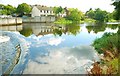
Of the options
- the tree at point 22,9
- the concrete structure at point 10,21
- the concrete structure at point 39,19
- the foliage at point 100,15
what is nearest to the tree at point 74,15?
the foliage at point 100,15

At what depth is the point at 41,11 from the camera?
243 feet

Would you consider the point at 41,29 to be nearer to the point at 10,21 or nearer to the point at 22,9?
the point at 10,21

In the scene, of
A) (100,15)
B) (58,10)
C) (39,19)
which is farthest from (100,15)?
(39,19)

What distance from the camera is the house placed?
231 feet

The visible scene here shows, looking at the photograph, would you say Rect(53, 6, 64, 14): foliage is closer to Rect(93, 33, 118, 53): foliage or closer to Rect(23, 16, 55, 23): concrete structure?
Rect(23, 16, 55, 23): concrete structure

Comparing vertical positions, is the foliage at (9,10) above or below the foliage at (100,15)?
above

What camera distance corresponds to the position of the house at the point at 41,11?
70.4m

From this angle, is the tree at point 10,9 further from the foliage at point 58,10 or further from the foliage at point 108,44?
the foliage at point 108,44

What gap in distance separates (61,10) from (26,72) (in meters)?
62.6

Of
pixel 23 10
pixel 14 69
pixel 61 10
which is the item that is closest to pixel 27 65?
pixel 14 69

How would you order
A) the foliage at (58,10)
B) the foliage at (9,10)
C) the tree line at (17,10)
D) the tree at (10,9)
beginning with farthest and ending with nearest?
1. the foliage at (58,10)
2. the tree at (10,9)
3. the foliage at (9,10)
4. the tree line at (17,10)

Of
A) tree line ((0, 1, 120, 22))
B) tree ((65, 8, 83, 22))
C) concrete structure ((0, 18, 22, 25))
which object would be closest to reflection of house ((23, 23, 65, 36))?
concrete structure ((0, 18, 22, 25))

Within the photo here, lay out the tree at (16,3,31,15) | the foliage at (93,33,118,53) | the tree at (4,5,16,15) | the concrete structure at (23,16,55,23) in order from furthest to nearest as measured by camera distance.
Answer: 1. the tree at (4,5,16,15)
2. the concrete structure at (23,16,55,23)
3. the tree at (16,3,31,15)
4. the foliage at (93,33,118,53)

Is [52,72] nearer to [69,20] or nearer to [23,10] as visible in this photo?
[23,10]
